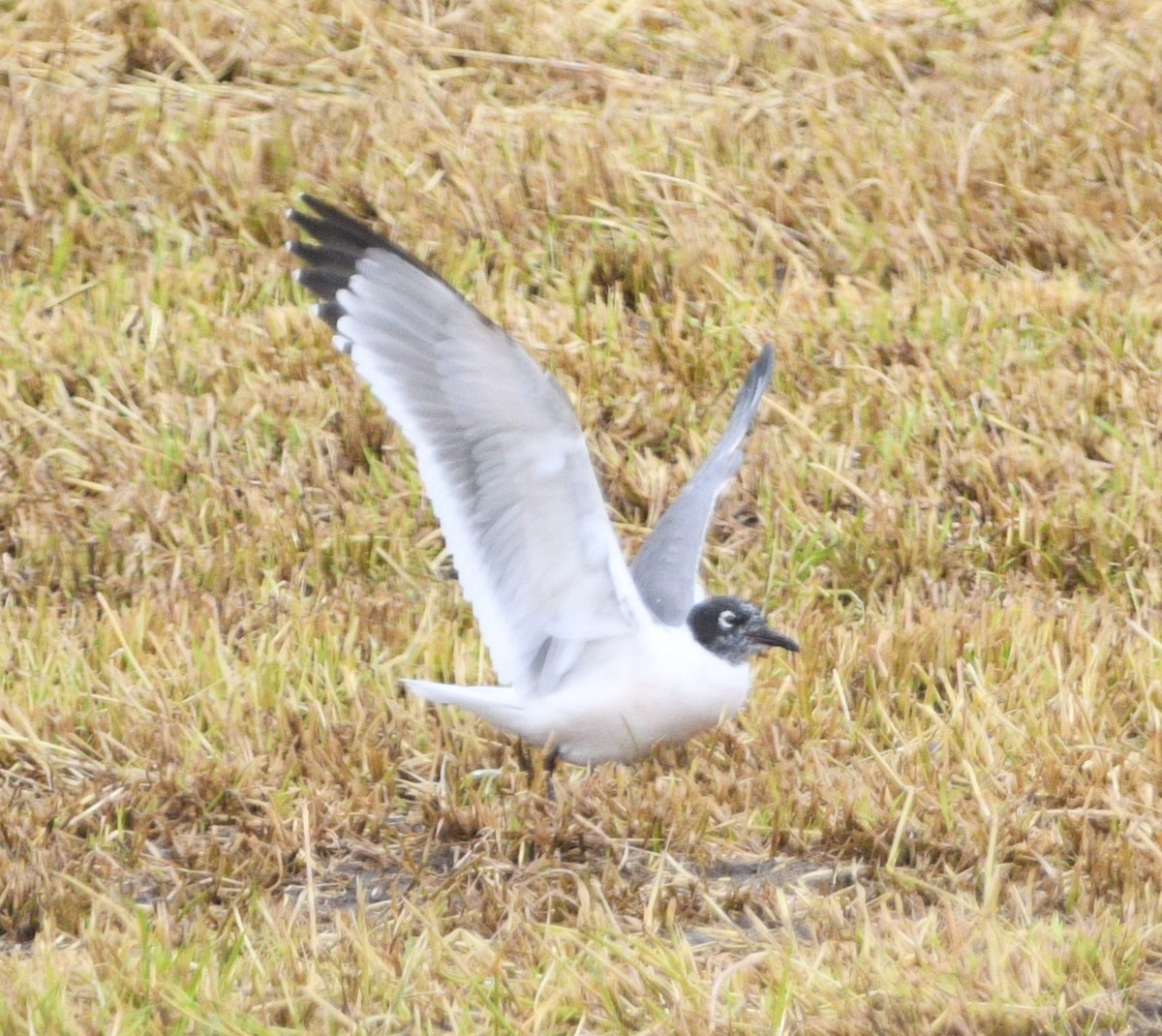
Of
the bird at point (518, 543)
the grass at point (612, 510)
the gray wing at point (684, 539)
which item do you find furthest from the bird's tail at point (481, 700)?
the gray wing at point (684, 539)

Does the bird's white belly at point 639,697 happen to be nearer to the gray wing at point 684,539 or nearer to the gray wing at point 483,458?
the gray wing at point 483,458

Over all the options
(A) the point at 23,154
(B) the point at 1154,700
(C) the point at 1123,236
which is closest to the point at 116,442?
(A) the point at 23,154

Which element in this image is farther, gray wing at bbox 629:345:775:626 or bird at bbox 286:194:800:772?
gray wing at bbox 629:345:775:626

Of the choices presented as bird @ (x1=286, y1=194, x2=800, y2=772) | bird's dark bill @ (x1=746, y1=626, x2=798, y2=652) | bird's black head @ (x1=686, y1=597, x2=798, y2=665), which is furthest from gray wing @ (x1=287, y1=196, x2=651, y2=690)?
bird's dark bill @ (x1=746, y1=626, x2=798, y2=652)

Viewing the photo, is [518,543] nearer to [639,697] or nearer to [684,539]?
[639,697]

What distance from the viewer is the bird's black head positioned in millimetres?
3975

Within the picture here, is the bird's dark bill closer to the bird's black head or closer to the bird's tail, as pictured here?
the bird's black head

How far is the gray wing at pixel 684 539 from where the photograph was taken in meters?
4.12

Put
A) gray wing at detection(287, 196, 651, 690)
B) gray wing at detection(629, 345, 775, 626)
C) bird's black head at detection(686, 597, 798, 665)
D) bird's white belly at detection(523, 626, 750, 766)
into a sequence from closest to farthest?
gray wing at detection(287, 196, 651, 690) < bird's white belly at detection(523, 626, 750, 766) < bird's black head at detection(686, 597, 798, 665) < gray wing at detection(629, 345, 775, 626)

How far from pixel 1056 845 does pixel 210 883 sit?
1555 mm

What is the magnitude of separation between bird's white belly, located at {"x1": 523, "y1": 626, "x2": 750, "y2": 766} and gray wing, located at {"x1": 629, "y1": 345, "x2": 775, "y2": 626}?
0.20 meters

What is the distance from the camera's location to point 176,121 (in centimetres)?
675

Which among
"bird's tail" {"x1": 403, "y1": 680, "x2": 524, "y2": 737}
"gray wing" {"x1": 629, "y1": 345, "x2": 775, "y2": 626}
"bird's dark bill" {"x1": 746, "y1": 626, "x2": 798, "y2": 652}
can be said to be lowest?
"bird's tail" {"x1": 403, "y1": 680, "x2": 524, "y2": 737}

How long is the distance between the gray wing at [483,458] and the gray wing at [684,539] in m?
0.27
